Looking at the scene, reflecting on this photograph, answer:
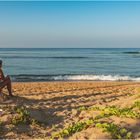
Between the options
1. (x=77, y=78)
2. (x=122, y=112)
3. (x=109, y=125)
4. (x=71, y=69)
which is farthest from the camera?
(x=71, y=69)

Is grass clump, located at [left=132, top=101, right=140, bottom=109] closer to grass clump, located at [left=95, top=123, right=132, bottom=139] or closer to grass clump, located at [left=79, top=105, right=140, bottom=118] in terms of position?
grass clump, located at [left=79, top=105, right=140, bottom=118]

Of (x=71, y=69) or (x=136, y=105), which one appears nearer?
(x=136, y=105)

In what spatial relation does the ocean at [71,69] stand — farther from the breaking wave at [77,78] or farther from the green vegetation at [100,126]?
the green vegetation at [100,126]

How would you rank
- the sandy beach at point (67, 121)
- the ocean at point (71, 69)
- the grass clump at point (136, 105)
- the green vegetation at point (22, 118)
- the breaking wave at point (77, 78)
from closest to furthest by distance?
the sandy beach at point (67, 121), the green vegetation at point (22, 118), the grass clump at point (136, 105), the breaking wave at point (77, 78), the ocean at point (71, 69)

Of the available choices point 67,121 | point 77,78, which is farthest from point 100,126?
point 77,78

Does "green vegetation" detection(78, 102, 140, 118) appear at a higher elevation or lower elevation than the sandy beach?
higher

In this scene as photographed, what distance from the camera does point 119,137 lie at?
20.3 ft

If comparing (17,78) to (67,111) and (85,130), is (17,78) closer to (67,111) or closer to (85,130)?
(67,111)

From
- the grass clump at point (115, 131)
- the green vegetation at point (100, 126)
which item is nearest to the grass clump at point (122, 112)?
the green vegetation at point (100, 126)

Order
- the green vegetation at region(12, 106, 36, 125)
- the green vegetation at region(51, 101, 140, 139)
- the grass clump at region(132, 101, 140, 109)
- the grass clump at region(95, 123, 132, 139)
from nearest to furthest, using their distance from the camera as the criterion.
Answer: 1. the grass clump at region(95, 123, 132, 139)
2. the green vegetation at region(51, 101, 140, 139)
3. the green vegetation at region(12, 106, 36, 125)
4. the grass clump at region(132, 101, 140, 109)

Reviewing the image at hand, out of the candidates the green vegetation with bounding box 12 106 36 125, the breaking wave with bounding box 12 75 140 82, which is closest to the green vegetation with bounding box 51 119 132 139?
the green vegetation with bounding box 12 106 36 125

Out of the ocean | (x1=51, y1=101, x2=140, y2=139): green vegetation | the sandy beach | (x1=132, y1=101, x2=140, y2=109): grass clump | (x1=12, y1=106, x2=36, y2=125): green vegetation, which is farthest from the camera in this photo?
the ocean

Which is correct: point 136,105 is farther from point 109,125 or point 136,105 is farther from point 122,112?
point 109,125

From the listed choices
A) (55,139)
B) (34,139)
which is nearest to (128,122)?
(55,139)
